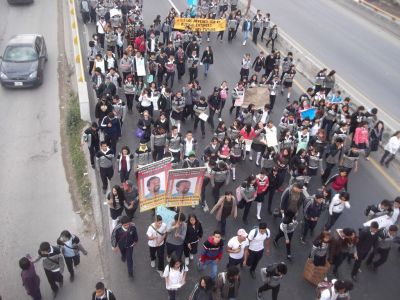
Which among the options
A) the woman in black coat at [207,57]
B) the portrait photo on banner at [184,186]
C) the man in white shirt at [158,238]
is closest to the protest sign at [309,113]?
the woman in black coat at [207,57]

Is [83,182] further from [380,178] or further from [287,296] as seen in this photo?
[380,178]

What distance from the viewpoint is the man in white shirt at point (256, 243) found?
856 centimetres

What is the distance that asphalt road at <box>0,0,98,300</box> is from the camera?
940 centimetres

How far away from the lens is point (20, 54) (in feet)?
56.7

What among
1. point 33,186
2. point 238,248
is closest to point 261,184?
point 238,248

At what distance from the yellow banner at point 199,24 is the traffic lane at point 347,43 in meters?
5.88

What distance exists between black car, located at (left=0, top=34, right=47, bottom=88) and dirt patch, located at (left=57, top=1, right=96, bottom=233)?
36.0 inches

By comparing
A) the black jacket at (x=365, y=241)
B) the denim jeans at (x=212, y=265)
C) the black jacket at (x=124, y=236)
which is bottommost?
the denim jeans at (x=212, y=265)

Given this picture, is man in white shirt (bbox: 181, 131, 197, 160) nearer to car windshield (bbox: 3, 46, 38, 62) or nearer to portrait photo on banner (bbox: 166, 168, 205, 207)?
portrait photo on banner (bbox: 166, 168, 205, 207)

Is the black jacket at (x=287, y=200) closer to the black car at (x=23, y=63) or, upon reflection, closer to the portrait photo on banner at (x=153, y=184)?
the portrait photo on banner at (x=153, y=184)

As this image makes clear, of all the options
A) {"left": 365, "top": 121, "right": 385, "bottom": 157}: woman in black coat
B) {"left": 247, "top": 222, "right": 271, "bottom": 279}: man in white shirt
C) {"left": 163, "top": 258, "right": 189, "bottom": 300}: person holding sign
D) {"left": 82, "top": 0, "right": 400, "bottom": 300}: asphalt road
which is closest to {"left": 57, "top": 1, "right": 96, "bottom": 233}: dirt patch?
{"left": 82, "top": 0, "right": 400, "bottom": 300}: asphalt road

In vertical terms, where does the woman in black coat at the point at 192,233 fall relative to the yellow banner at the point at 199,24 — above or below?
below

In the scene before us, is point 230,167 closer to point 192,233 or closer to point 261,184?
point 261,184

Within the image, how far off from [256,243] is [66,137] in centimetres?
808
